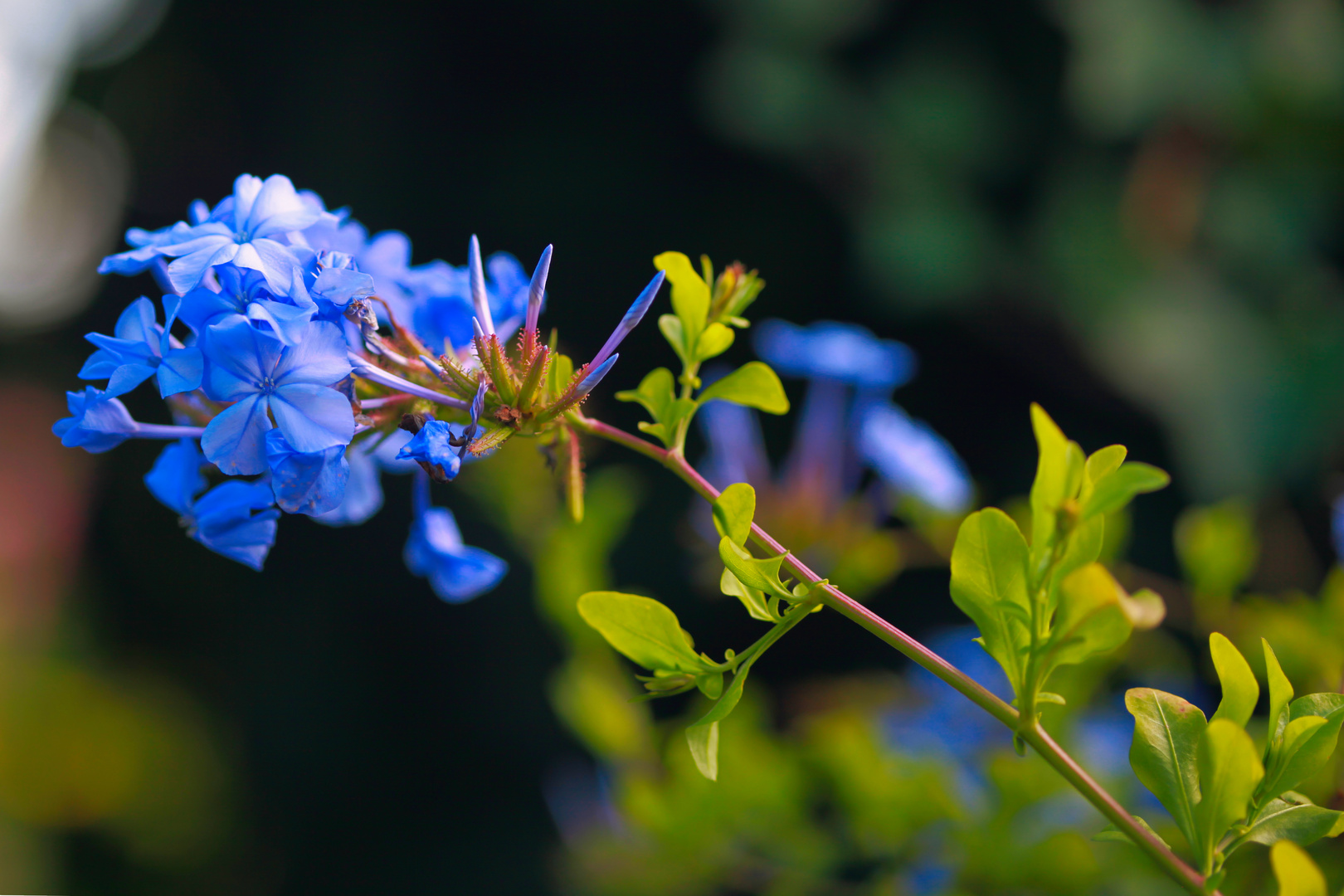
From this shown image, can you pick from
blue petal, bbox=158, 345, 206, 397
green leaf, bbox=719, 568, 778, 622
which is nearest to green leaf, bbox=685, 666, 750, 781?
green leaf, bbox=719, 568, 778, 622

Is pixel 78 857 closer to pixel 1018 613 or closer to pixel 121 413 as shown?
pixel 121 413

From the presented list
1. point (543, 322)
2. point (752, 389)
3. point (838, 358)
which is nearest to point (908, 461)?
point (838, 358)

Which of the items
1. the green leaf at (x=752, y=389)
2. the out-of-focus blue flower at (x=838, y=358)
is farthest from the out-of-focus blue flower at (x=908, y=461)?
the green leaf at (x=752, y=389)

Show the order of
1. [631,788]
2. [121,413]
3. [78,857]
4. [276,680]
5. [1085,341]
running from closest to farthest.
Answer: [121,413], [631,788], [1085,341], [276,680], [78,857]

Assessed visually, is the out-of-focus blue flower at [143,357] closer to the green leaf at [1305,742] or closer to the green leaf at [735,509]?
the green leaf at [735,509]

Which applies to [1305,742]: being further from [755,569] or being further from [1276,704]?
[755,569]

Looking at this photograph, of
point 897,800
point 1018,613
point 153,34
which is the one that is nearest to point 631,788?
point 897,800

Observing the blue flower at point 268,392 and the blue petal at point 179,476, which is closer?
the blue flower at point 268,392
